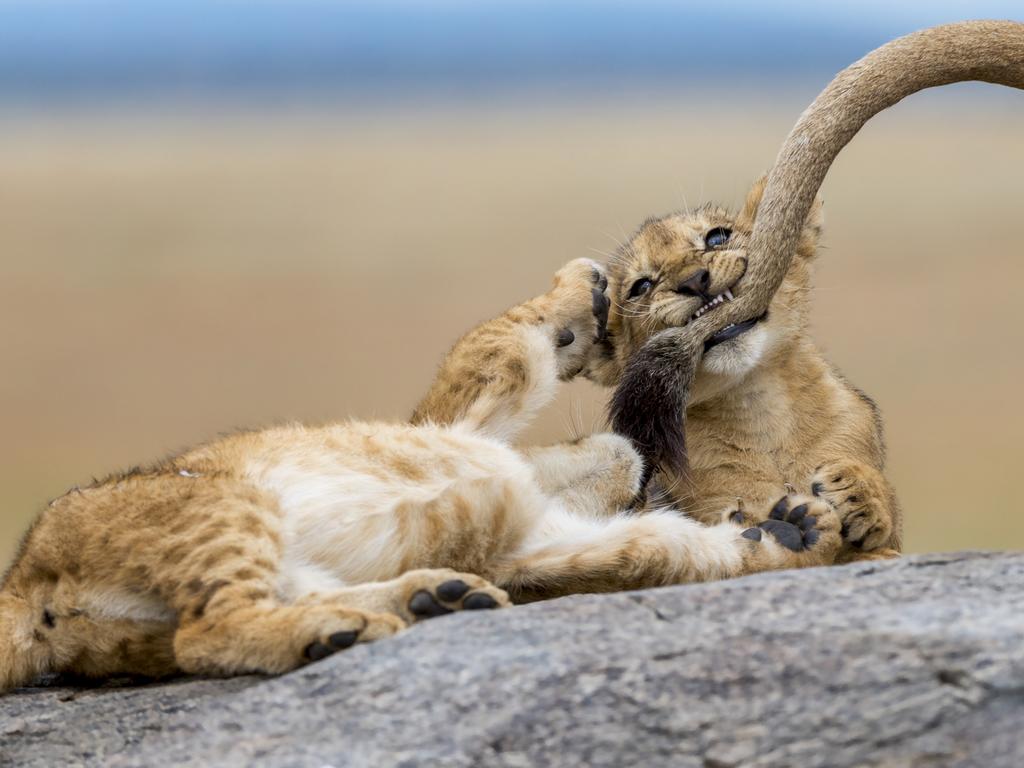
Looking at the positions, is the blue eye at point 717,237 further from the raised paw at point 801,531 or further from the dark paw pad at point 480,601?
the dark paw pad at point 480,601

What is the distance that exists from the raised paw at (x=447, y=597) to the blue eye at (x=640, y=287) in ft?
6.99

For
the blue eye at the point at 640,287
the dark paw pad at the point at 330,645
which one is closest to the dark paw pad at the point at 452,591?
the dark paw pad at the point at 330,645

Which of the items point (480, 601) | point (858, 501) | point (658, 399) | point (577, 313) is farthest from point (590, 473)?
point (480, 601)

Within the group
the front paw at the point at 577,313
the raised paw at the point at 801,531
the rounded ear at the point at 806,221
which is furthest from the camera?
the rounded ear at the point at 806,221

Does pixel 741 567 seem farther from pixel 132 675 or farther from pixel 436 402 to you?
pixel 132 675

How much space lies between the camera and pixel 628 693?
3.23 metres

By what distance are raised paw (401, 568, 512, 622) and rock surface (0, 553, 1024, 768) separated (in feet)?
0.34

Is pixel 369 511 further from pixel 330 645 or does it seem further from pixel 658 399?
pixel 658 399

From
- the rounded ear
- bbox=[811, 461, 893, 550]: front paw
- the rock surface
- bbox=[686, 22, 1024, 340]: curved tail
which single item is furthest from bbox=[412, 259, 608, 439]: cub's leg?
the rock surface

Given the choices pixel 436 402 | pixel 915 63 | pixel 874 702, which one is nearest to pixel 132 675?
pixel 436 402

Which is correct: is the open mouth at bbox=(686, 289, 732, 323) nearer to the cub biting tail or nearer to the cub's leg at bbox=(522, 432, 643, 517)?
the cub biting tail

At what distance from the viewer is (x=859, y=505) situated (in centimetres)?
497

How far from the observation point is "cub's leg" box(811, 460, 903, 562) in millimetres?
4953

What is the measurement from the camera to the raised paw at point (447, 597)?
3703 mm
